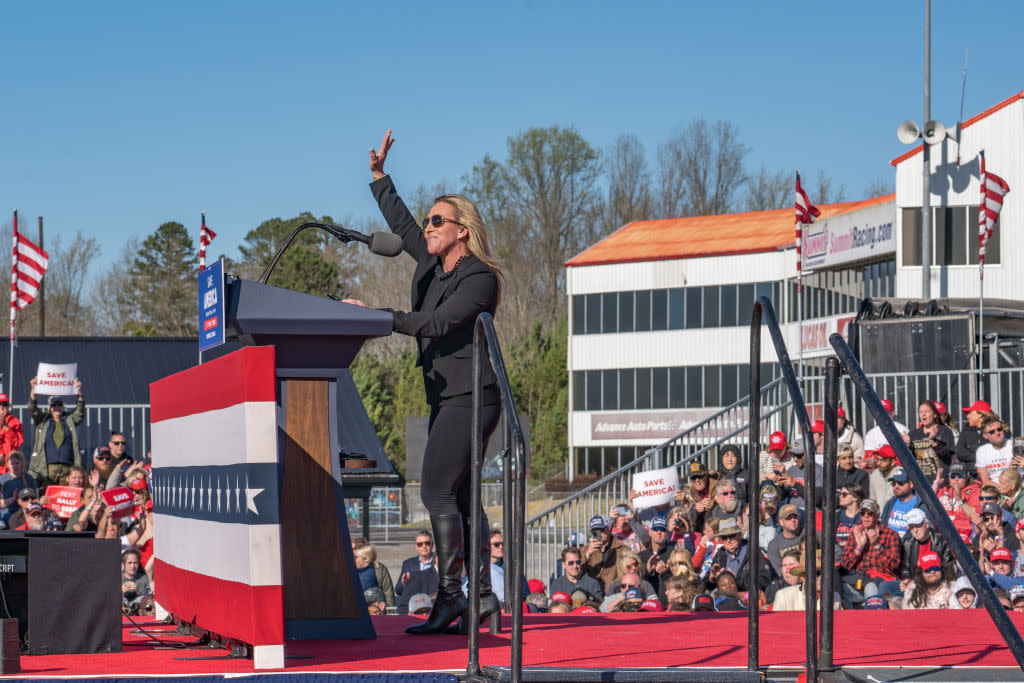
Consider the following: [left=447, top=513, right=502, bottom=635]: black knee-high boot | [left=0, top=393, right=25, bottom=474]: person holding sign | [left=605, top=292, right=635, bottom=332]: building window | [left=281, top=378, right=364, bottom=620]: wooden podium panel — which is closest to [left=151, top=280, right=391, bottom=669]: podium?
[left=281, top=378, right=364, bottom=620]: wooden podium panel

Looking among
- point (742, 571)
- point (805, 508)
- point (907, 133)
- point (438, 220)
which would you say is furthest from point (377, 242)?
point (907, 133)

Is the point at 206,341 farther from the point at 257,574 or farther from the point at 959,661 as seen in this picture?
the point at 959,661

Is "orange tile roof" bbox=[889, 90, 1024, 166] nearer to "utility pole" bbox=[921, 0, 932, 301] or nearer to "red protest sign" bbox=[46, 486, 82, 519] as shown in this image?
"utility pole" bbox=[921, 0, 932, 301]

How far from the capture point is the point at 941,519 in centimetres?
411

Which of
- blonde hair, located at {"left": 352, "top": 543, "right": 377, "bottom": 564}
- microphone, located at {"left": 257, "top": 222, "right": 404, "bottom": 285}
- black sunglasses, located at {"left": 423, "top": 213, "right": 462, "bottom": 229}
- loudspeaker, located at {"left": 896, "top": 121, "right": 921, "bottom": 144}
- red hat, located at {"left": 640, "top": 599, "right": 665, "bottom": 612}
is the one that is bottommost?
red hat, located at {"left": 640, "top": 599, "right": 665, "bottom": 612}

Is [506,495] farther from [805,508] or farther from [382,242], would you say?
[382,242]

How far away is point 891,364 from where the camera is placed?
19.2 metres

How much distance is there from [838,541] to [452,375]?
6143 mm

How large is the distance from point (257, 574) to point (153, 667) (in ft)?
1.82

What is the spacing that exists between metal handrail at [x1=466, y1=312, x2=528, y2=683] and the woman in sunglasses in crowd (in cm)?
67

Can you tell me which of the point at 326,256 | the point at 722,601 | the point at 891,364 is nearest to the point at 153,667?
the point at 722,601

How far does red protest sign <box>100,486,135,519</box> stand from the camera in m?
13.7

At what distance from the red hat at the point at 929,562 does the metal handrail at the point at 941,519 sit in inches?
248

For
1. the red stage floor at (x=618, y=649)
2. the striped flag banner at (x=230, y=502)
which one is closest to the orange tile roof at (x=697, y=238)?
the red stage floor at (x=618, y=649)
